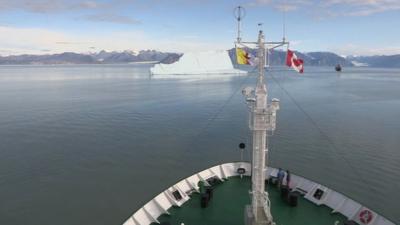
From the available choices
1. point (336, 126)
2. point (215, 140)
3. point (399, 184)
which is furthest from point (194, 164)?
point (336, 126)

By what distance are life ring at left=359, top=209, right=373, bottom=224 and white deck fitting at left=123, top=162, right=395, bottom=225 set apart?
0.10 m

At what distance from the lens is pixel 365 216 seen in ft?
37.1

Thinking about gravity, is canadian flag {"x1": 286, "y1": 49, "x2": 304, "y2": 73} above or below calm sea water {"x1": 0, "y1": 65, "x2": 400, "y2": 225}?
above

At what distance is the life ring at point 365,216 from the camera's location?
11.2m

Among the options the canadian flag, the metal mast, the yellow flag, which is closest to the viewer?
the metal mast

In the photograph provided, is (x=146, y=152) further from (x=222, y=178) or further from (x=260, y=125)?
(x=260, y=125)

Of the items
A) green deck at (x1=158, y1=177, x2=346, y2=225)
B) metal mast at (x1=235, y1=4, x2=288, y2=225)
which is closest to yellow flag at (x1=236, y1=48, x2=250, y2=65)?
metal mast at (x1=235, y1=4, x2=288, y2=225)

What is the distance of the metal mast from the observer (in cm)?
991

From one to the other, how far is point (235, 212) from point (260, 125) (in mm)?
4617

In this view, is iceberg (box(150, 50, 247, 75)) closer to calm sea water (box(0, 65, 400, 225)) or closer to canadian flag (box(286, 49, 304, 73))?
calm sea water (box(0, 65, 400, 225))

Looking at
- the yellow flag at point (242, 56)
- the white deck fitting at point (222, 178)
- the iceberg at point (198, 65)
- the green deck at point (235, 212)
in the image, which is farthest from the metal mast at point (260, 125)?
the iceberg at point (198, 65)

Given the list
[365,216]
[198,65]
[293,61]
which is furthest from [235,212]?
[198,65]

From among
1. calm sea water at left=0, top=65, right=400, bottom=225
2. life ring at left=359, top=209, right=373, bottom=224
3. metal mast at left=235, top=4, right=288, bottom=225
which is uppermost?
metal mast at left=235, top=4, right=288, bottom=225

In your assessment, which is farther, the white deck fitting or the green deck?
the green deck
